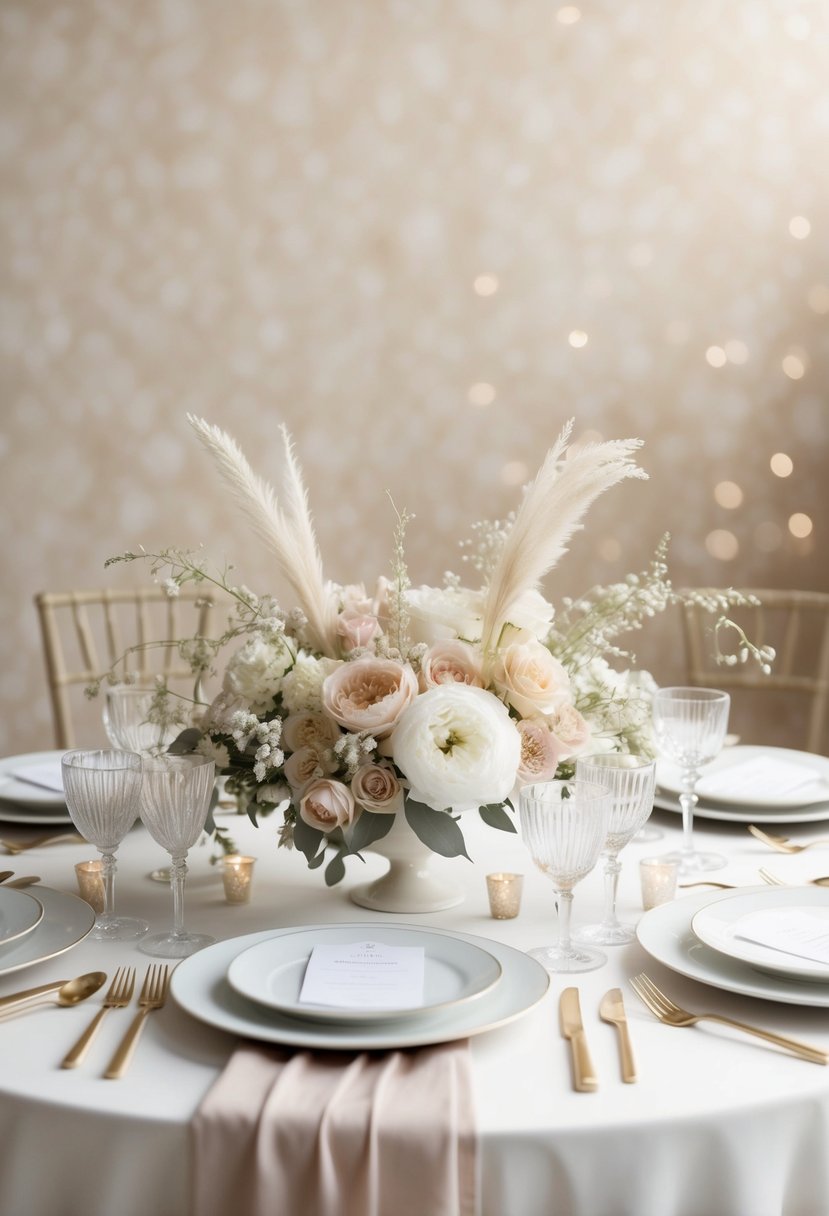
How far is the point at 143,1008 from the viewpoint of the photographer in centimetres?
104

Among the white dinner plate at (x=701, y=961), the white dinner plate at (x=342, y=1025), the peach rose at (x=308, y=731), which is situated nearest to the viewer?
the white dinner plate at (x=342, y=1025)

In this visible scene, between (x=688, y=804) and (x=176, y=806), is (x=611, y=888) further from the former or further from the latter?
(x=176, y=806)

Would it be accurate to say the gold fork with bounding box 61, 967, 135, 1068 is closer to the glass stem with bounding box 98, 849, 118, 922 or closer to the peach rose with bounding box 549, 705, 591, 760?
the glass stem with bounding box 98, 849, 118, 922

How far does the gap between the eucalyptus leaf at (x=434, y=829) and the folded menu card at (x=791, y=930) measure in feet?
0.92

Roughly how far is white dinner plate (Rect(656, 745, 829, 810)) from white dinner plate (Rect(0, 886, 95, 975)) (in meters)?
0.83

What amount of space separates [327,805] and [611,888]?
31cm

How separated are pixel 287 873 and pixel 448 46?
262 centimetres

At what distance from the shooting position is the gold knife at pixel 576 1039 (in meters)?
0.91

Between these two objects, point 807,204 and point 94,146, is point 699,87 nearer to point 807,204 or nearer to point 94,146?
point 807,204

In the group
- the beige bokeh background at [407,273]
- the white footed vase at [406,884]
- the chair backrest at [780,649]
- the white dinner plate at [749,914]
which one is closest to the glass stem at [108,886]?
the white footed vase at [406,884]

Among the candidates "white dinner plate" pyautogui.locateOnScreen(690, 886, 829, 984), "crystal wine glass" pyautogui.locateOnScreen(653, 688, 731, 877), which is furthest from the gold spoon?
"crystal wine glass" pyautogui.locateOnScreen(653, 688, 731, 877)

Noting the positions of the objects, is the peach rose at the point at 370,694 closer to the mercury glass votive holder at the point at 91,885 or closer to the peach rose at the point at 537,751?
the peach rose at the point at 537,751

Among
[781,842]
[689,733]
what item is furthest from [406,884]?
[781,842]

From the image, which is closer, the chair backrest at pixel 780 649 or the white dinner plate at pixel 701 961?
the white dinner plate at pixel 701 961
